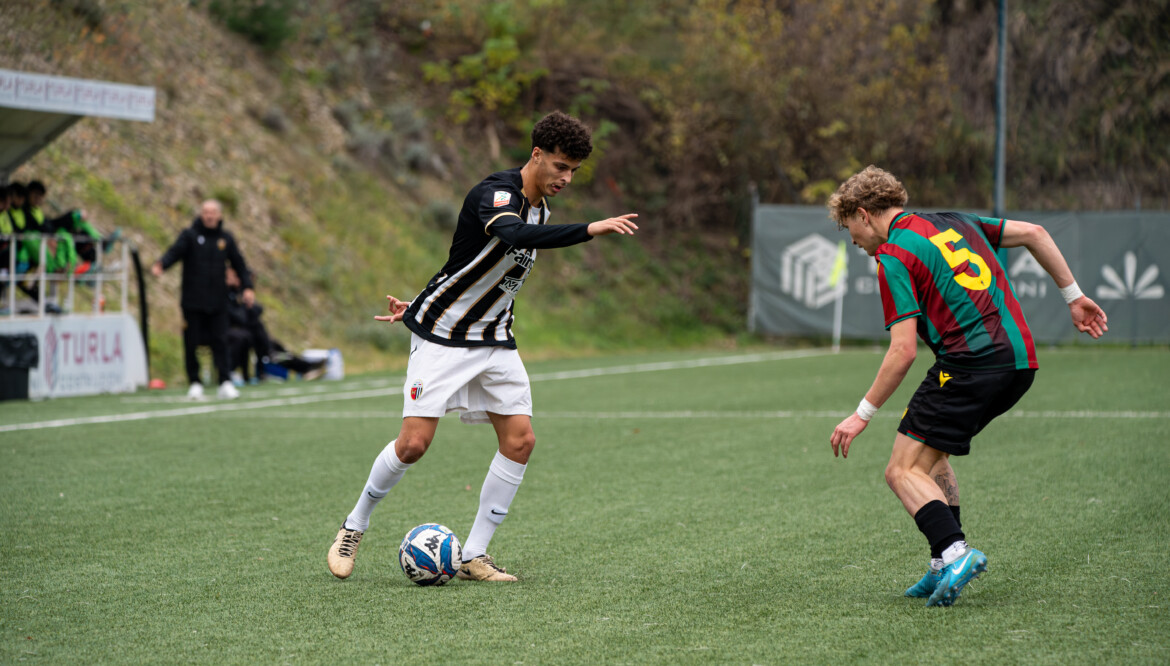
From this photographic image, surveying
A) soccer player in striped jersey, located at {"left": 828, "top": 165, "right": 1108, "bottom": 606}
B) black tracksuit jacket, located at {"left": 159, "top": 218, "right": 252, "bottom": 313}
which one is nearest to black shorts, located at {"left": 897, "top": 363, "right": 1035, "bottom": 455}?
soccer player in striped jersey, located at {"left": 828, "top": 165, "right": 1108, "bottom": 606}

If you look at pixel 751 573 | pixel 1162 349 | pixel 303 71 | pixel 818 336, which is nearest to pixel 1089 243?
pixel 1162 349

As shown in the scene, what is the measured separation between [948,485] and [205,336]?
10.4 m

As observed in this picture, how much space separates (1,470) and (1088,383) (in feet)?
39.4

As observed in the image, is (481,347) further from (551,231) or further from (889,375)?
(889,375)

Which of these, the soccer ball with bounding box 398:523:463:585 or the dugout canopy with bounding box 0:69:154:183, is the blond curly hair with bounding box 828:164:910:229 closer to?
the soccer ball with bounding box 398:523:463:585

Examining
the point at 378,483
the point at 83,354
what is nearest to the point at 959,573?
the point at 378,483

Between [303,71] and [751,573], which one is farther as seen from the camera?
[303,71]

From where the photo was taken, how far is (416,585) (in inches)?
193

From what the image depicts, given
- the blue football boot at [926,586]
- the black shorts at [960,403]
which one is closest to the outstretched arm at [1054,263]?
the black shorts at [960,403]

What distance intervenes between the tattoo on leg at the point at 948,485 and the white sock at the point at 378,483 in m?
2.34

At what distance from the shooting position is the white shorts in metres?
4.91

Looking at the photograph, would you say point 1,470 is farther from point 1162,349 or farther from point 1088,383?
point 1162,349

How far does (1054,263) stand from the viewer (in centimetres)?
443

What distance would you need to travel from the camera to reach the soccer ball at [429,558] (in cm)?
485
